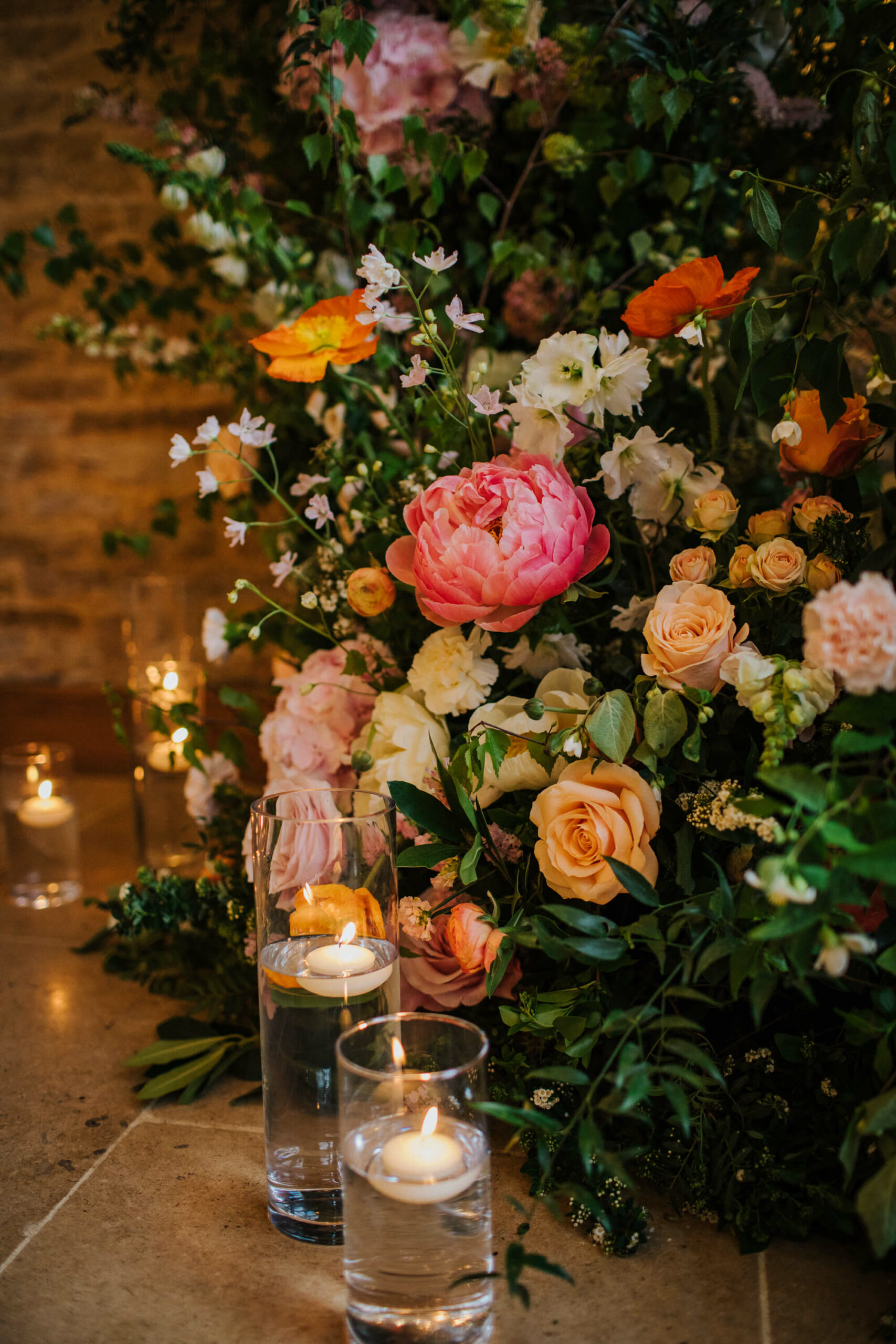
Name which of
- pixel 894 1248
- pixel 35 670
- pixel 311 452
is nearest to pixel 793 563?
pixel 894 1248

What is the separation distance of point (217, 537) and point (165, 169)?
31.4 inches

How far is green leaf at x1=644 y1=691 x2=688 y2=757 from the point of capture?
68cm

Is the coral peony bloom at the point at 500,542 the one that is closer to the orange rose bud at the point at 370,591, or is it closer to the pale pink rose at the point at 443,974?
the orange rose bud at the point at 370,591

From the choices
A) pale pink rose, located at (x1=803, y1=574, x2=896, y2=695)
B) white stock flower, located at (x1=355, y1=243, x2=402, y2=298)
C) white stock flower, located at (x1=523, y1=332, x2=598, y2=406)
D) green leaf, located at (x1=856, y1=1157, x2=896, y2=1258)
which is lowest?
green leaf, located at (x1=856, y1=1157, x2=896, y2=1258)

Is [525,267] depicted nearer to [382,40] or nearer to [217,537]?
[382,40]

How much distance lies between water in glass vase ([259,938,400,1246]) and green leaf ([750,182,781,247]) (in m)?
0.58

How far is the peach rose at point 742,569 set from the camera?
73 centimetres

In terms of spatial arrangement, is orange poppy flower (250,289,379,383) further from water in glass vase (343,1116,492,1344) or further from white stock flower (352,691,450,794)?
water in glass vase (343,1116,492,1344)

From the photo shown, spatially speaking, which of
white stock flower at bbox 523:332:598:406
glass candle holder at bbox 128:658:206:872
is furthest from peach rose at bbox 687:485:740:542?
glass candle holder at bbox 128:658:206:872

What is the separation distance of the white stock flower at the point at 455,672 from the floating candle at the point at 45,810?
2.36ft

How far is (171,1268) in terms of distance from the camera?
67 cm

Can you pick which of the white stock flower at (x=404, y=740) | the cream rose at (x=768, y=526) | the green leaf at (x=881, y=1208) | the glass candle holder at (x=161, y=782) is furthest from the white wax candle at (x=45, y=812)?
the green leaf at (x=881, y=1208)

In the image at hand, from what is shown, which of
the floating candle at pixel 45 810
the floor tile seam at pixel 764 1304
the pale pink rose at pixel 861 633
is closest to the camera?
the pale pink rose at pixel 861 633

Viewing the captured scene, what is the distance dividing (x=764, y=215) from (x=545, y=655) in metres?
0.36
